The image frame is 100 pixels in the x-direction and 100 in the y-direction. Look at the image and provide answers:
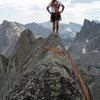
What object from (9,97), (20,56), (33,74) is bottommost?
(20,56)

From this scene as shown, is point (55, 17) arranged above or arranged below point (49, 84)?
above

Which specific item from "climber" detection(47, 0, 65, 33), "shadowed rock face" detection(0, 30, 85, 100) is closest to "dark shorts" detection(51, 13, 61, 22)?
"climber" detection(47, 0, 65, 33)

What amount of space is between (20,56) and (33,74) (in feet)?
49.1

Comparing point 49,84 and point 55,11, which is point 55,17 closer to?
point 55,11

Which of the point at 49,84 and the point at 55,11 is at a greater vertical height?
the point at 55,11

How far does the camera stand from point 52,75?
38.7ft

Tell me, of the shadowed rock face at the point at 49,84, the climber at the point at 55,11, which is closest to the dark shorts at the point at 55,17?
the climber at the point at 55,11

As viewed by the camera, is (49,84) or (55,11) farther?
(55,11)

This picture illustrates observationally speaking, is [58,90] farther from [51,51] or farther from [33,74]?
[51,51]

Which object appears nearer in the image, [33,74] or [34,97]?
[34,97]

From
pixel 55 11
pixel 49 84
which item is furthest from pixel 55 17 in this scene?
pixel 49 84

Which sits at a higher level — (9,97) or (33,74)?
(33,74)

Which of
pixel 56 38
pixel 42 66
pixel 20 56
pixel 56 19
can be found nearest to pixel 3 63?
pixel 20 56

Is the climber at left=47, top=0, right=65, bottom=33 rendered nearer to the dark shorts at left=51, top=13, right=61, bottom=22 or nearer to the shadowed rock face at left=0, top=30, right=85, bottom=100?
the dark shorts at left=51, top=13, right=61, bottom=22
